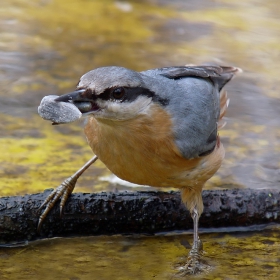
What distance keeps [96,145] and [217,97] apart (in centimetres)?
152

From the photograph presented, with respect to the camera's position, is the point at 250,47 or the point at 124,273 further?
the point at 250,47

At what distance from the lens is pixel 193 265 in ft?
15.4

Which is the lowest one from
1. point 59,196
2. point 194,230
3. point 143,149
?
point 194,230

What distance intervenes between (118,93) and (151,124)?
20.4 inches

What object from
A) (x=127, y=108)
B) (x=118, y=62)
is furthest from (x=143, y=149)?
(x=118, y=62)

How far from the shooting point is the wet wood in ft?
15.8

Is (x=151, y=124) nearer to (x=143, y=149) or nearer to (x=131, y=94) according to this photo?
(x=143, y=149)

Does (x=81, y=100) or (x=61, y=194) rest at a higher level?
(x=81, y=100)

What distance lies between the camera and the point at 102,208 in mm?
4949

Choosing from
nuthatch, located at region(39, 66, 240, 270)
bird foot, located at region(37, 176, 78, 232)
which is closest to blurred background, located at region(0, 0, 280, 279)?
bird foot, located at region(37, 176, 78, 232)

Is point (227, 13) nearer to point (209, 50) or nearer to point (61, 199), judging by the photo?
point (209, 50)

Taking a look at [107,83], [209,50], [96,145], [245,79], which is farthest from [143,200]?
[209,50]

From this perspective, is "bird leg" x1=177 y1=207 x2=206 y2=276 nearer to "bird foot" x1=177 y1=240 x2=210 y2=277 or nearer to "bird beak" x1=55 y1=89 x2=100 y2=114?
"bird foot" x1=177 y1=240 x2=210 y2=277

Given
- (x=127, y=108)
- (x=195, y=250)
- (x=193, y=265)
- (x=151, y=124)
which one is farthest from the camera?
(x=195, y=250)
